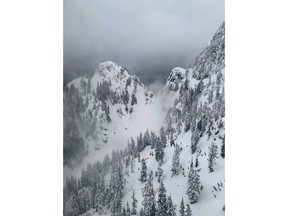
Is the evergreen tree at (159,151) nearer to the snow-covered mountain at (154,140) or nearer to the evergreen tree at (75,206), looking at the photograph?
the snow-covered mountain at (154,140)

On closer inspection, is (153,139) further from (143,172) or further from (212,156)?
(212,156)

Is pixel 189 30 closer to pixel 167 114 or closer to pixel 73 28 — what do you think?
pixel 167 114

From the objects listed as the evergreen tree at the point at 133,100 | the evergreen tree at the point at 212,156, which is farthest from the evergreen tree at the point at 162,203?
the evergreen tree at the point at 133,100

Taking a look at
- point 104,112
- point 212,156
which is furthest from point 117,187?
point 212,156

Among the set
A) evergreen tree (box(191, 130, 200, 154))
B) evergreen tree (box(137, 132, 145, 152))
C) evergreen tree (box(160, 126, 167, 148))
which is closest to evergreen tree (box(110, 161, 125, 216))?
evergreen tree (box(137, 132, 145, 152))

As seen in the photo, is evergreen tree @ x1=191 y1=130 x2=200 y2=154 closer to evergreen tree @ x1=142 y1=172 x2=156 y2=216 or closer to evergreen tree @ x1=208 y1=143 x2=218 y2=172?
evergreen tree @ x1=208 y1=143 x2=218 y2=172
